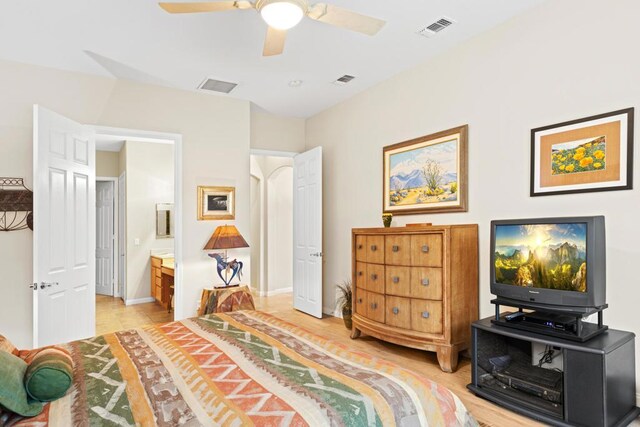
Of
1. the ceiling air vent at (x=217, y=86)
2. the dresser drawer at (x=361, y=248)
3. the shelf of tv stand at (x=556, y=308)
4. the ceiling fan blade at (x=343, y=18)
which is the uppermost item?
the ceiling air vent at (x=217, y=86)

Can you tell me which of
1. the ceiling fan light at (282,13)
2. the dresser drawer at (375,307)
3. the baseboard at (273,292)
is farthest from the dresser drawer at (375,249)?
the baseboard at (273,292)

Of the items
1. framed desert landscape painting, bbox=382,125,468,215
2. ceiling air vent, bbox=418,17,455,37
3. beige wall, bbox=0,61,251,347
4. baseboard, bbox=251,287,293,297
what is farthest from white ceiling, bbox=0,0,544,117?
baseboard, bbox=251,287,293,297

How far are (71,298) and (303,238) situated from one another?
112 inches

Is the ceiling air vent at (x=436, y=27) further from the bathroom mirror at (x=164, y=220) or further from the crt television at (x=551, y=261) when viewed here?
the bathroom mirror at (x=164, y=220)

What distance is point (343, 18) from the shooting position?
2.33 meters

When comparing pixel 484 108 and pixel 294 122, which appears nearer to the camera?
pixel 484 108

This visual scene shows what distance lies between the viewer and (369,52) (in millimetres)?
3602

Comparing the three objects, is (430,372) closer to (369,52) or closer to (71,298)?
(369,52)

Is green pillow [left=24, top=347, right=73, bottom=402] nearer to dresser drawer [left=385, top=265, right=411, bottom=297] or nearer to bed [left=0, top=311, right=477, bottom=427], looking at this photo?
bed [left=0, top=311, right=477, bottom=427]

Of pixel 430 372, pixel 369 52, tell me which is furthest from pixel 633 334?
pixel 369 52

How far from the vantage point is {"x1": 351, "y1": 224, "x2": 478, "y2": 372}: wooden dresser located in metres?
3.13

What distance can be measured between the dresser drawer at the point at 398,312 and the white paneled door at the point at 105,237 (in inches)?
220

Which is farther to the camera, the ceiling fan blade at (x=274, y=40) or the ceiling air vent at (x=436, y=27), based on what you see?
the ceiling air vent at (x=436, y=27)

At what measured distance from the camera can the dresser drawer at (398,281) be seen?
134 inches
